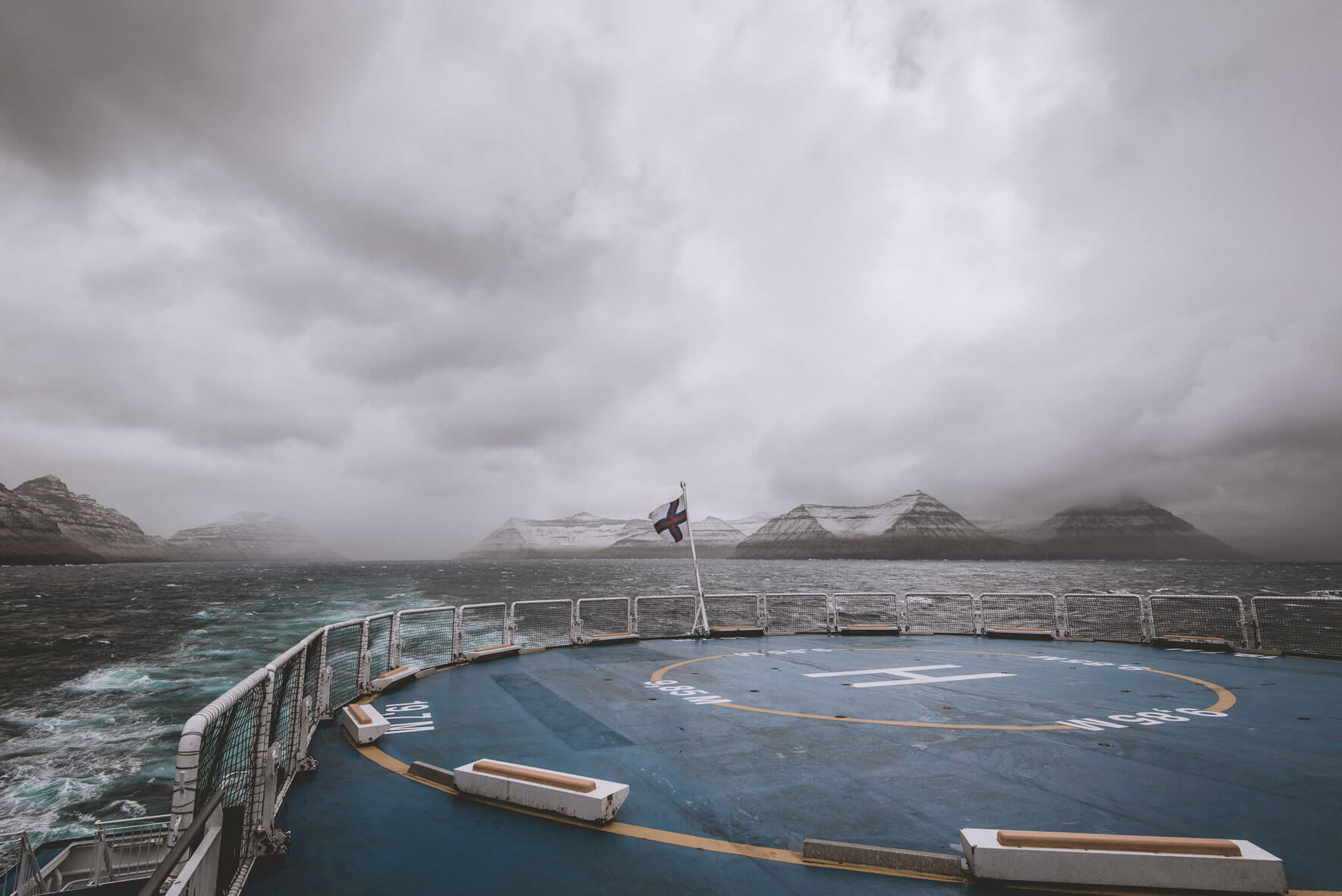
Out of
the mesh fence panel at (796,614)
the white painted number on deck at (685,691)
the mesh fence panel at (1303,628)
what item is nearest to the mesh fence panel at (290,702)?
the white painted number on deck at (685,691)

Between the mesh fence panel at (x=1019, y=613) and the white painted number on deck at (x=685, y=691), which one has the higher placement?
the white painted number on deck at (x=685, y=691)

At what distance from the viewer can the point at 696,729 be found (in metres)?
9.13

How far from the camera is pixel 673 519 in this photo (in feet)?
70.7

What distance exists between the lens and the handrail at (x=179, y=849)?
2.61 meters

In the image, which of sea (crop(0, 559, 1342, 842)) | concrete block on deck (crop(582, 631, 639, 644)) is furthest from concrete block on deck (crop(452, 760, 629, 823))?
concrete block on deck (crop(582, 631, 639, 644))

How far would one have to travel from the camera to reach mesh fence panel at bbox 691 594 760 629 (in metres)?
47.8

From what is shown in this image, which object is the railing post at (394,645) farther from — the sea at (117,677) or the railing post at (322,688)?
the sea at (117,677)

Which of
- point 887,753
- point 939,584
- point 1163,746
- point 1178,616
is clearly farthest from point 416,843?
point 939,584

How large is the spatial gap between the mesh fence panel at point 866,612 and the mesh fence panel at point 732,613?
7234mm

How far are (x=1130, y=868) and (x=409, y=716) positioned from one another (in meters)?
9.56

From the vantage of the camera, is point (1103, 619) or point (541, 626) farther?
point (1103, 619)

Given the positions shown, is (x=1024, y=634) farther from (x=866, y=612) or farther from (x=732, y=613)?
(x=866, y=612)

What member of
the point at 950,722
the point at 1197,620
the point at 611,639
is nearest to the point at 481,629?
the point at 611,639

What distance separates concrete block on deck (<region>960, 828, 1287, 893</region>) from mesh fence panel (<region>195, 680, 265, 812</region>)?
226 inches
